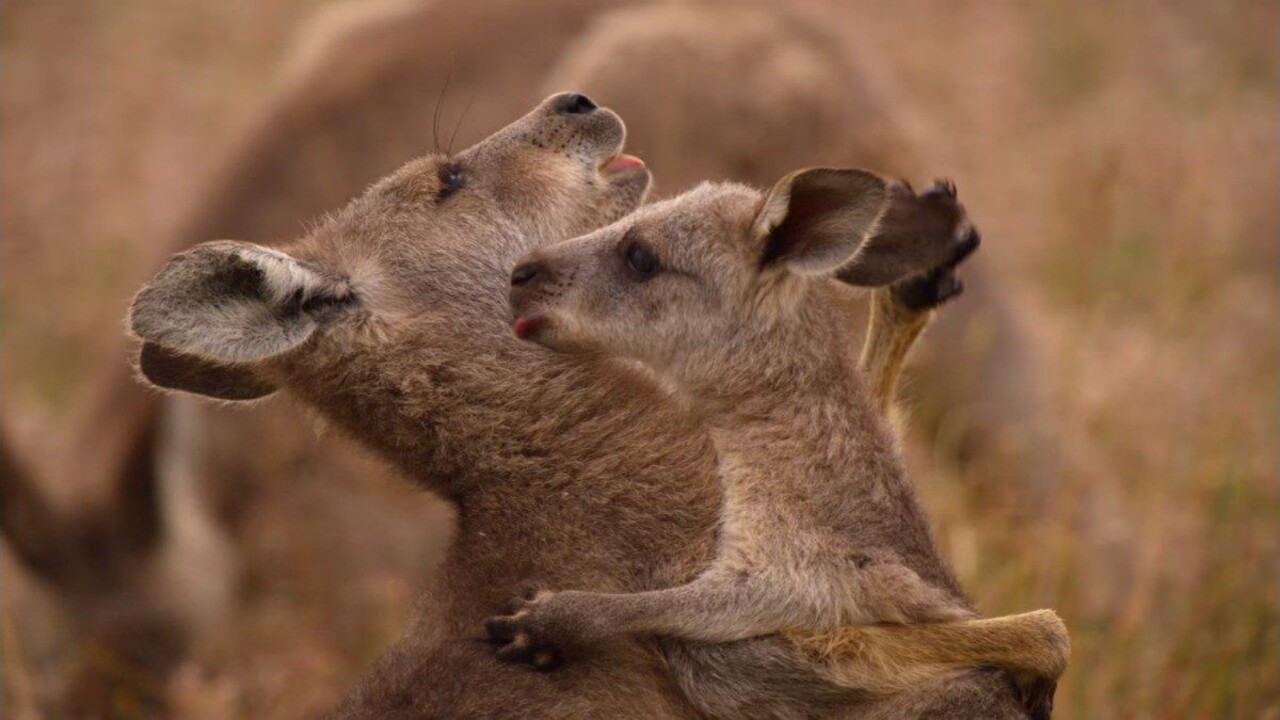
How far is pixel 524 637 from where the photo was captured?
316 cm

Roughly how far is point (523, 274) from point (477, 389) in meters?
0.26

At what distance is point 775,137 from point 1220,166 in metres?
3.76

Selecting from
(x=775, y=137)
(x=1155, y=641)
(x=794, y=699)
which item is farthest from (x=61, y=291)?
(x=794, y=699)

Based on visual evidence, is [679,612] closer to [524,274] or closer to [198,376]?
[524,274]

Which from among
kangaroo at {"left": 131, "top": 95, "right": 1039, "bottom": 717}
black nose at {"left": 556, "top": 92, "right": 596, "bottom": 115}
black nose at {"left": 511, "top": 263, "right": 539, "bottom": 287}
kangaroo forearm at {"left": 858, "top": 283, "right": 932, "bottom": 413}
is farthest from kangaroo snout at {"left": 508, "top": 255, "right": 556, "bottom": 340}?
kangaroo forearm at {"left": 858, "top": 283, "right": 932, "bottom": 413}

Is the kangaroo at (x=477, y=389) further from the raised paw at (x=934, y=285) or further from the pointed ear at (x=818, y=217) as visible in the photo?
the pointed ear at (x=818, y=217)

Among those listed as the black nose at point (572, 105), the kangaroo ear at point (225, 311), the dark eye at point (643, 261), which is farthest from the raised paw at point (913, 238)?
the kangaroo ear at point (225, 311)

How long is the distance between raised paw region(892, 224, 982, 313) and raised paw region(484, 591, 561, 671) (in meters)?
1.15

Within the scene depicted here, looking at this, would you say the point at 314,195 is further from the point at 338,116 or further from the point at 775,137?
the point at 775,137

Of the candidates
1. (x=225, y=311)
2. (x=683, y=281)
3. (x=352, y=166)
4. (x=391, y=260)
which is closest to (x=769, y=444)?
(x=683, y=281)

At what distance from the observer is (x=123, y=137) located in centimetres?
988

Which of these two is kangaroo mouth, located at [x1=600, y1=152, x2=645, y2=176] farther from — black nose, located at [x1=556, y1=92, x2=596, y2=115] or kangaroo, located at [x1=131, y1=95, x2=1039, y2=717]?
black nose, located at [x1=556, y1=92, x2=596, y2=115]

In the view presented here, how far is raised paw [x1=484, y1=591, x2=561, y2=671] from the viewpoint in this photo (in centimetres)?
315

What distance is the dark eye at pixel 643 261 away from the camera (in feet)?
11.8
